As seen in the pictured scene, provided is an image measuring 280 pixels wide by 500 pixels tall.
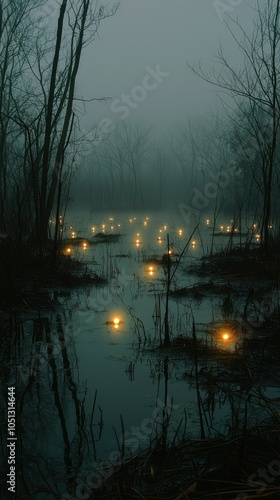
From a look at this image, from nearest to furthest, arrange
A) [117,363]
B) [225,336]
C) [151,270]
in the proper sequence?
[117,363] → [225,336] → [151,270]

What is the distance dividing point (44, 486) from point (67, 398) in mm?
1209

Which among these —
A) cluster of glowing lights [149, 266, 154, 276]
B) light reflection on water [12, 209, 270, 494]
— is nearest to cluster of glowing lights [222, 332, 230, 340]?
light reflection on water [12, 209, 270, 494]

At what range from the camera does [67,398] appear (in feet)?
12.5

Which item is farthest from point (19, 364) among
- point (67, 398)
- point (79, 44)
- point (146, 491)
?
point (79, 44)

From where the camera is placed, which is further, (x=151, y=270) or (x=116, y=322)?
(x=151, y=270)

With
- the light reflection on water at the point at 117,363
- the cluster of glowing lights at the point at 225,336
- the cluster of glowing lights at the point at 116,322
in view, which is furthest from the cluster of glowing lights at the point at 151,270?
the cluster of glowing lights at the point at 225,336

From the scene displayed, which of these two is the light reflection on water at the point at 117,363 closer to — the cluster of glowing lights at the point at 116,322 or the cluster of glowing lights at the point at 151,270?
the cluster of glowing lights at the point at 116,322

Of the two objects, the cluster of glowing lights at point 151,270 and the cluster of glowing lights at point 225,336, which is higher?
the cluster of glowing lights at point 151,270

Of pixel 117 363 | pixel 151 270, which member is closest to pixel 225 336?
pixel 117 363

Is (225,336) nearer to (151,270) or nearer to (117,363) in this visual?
(117,363)

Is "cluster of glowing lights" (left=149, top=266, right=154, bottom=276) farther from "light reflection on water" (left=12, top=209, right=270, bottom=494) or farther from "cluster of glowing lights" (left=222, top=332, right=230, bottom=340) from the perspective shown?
"cluster of glowing lights" (left=222, top=332, right=230, bottom=340)

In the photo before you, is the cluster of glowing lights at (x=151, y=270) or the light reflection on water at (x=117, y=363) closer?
the light reflection on water at (x=117, y=363)

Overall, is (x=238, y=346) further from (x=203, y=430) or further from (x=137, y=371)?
(x=203, y=430)

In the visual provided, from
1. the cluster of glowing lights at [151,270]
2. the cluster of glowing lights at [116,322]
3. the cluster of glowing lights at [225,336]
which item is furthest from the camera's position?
the cluster of glowing lights at [151,270]
